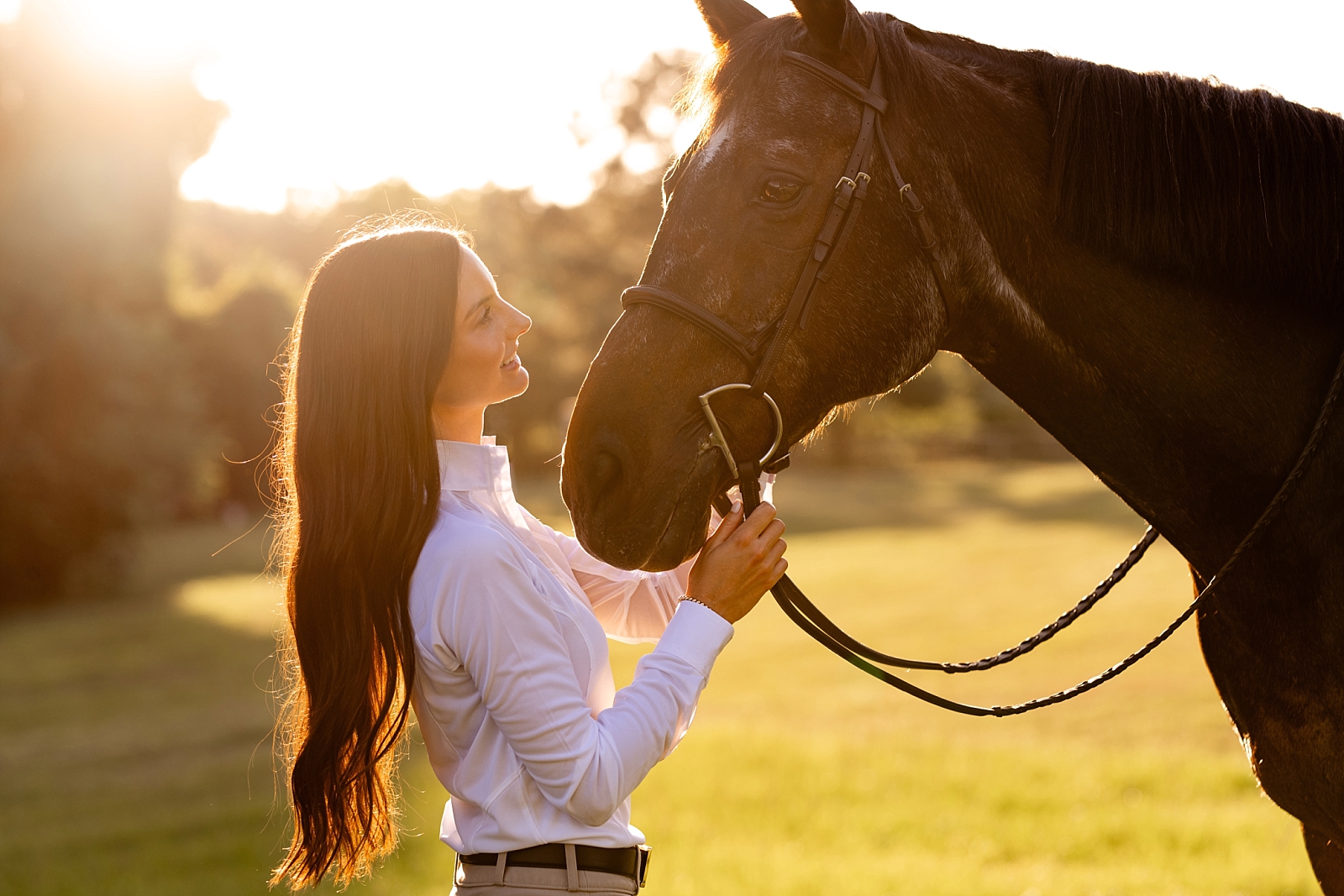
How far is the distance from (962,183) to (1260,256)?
1.94 feet

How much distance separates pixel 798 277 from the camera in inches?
80.0

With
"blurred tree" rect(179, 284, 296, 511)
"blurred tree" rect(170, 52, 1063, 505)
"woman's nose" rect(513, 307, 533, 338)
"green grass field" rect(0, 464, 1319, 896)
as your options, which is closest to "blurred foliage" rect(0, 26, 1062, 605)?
"blurred tree" rect(179, 284, 296, 511)

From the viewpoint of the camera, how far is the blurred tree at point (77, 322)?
58.1 ft

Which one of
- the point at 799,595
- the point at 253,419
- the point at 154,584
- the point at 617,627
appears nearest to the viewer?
the point at 799,595

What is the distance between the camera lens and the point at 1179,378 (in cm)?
207

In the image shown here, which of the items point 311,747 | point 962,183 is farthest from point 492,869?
point 962,183

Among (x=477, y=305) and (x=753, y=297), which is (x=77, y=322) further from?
(x=753, y=297)

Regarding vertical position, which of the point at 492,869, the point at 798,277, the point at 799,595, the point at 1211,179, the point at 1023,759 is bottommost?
the point at 1023,759

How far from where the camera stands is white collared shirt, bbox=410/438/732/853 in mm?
1917

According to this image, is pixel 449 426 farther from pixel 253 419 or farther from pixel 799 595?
pixel 253 419

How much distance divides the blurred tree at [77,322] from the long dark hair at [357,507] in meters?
18.1

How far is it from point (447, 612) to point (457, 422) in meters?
0.56

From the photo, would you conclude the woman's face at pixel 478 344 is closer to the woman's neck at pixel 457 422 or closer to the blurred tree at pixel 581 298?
the woman's neck at pixel 457 422

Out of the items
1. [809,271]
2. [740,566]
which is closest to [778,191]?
[809,271]
